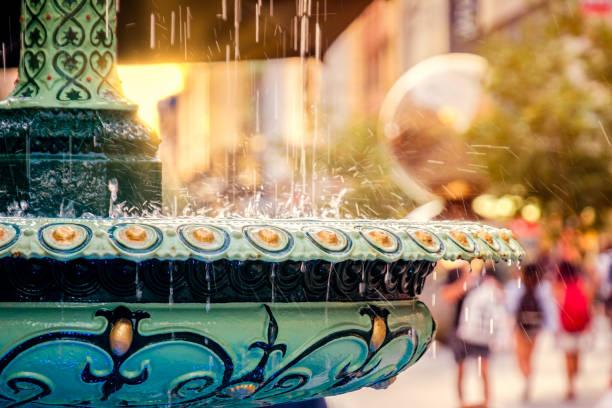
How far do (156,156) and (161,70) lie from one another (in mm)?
2604

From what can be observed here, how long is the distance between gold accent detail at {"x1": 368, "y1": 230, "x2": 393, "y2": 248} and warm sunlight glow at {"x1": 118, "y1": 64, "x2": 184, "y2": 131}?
110 inches

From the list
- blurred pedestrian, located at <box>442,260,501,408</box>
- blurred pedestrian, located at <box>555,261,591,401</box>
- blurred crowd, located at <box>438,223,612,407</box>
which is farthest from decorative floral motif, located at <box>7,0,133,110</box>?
blurred pedestrian, located at <box>555,261,591,401</box>

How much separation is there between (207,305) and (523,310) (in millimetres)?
8301

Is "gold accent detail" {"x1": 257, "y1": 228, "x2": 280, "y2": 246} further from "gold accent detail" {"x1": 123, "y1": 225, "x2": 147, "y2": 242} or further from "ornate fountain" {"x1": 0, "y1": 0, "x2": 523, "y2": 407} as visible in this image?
"gold accent detail" {"x1": 123, "y1": 225, "x2": 147, "y2": 242}

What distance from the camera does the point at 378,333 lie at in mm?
1754

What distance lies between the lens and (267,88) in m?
33.4

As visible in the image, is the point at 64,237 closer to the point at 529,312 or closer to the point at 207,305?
the point at 207,305

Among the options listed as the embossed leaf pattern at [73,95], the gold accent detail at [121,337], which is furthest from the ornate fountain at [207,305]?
the embossed leaf pattern at [73,95]

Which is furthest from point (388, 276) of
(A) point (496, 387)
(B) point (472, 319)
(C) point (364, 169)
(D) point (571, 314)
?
(C) point (364, 169)

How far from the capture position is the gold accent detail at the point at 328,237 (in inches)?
61.0

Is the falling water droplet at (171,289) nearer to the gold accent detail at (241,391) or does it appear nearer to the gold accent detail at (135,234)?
the gold accent detail at (135,234)

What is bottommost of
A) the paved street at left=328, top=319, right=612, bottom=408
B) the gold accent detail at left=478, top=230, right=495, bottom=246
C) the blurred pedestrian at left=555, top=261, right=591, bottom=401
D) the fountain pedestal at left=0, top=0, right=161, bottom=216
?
the paved street at left=328, top=319, right=612, bottom=408

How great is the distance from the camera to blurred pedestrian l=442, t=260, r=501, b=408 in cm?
830

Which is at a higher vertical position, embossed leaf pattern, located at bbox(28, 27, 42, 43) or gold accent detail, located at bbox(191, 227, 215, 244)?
embossed leaf pattern, located at bbox(28, 27, 42, 43)
